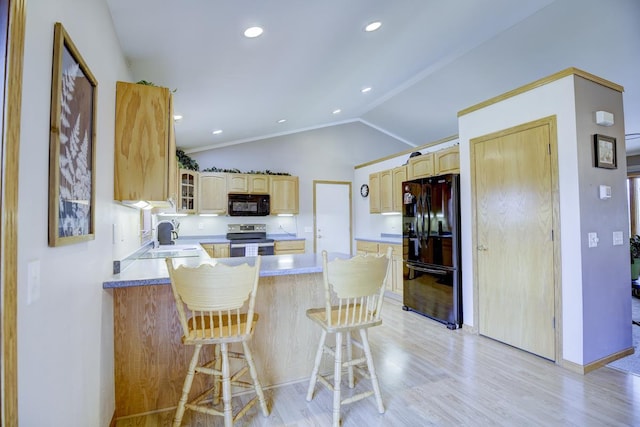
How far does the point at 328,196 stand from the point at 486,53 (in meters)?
3.67

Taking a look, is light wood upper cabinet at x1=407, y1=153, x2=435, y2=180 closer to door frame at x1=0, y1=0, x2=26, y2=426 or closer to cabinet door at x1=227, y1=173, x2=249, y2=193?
cabinet door at x1=227, y1=173, x2=249, y2=193

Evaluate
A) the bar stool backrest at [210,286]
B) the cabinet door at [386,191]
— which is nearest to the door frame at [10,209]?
the bar stool backrest at [210,286]

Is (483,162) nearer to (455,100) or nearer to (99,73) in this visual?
(455,100)

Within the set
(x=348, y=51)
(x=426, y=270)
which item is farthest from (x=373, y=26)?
(x=426, y=270)

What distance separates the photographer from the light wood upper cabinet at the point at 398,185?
5.10 metres

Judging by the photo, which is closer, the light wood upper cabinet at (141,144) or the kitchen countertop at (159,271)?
the kitchen countertop at (159,271)

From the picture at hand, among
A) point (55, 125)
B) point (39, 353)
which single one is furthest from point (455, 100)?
point (39, 353)

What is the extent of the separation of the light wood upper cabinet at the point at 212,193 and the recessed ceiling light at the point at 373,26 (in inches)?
138

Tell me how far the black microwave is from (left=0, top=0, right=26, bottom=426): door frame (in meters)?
4.70

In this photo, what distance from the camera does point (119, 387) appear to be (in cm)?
195

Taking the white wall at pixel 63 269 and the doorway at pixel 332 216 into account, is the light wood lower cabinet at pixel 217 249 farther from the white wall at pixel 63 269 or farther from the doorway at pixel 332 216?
the white wall at pixel 63 269

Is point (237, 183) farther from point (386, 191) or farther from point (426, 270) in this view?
point (426, 270)

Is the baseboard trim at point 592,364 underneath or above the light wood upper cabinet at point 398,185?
underneath

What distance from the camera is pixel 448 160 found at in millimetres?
4023
